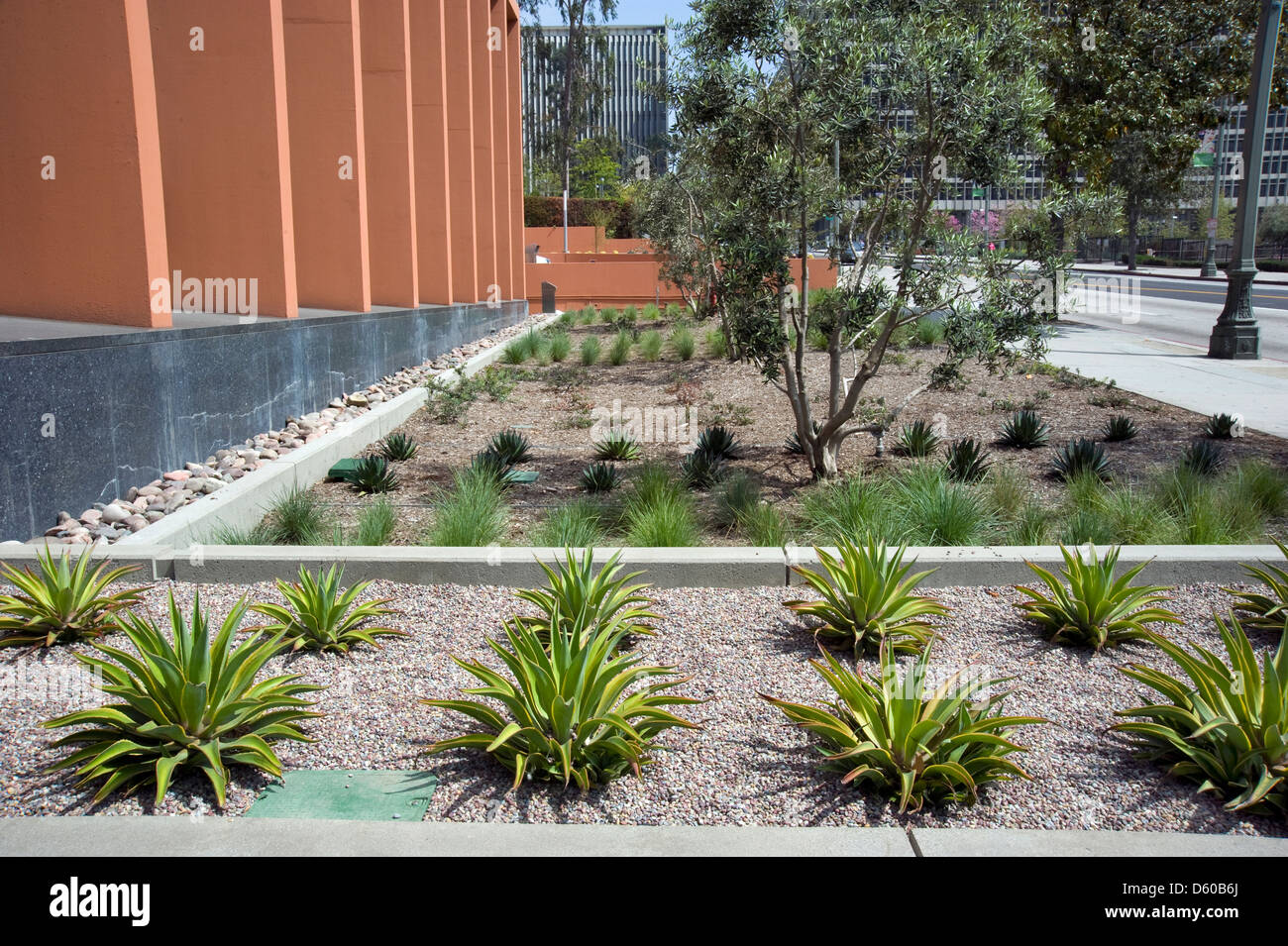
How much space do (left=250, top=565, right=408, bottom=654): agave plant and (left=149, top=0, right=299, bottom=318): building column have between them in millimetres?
6127

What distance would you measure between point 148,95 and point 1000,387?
32.6ft

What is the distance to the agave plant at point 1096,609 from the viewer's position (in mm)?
4309

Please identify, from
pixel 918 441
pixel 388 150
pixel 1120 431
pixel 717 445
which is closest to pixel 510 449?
pixel 717 445

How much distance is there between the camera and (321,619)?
14.0ft

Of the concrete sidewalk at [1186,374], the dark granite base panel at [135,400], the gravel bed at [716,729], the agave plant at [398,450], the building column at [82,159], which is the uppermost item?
the building column at [82,159]

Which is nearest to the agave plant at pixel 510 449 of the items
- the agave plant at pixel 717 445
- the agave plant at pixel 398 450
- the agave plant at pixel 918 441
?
the agave plant at pixel 398 450

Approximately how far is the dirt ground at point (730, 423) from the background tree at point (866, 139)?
3.97ft

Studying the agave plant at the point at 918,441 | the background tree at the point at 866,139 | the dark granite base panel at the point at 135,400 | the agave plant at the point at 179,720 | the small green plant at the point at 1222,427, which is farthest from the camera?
the small green plant at the point at 1222,427

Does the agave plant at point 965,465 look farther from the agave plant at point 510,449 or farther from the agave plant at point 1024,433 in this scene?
the agave plant at point 510,449

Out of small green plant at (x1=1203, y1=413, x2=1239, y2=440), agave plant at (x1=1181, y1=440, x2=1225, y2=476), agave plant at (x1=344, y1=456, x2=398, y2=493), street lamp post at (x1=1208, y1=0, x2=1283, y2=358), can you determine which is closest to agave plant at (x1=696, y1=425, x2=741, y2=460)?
agave plant at (x1=344, y1=456, x2=398, y2=493)

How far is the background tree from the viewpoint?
6234 millimetres

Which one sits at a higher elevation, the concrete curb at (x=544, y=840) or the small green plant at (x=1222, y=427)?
the small green plant at (x=1222, y=427)

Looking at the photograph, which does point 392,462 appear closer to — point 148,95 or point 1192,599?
point 148,95

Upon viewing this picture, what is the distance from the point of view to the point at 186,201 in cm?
955
